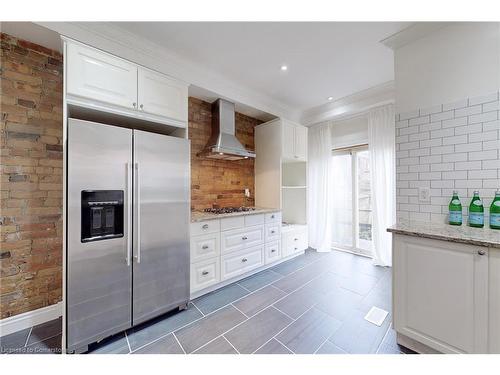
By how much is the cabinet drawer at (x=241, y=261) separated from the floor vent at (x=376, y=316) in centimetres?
135

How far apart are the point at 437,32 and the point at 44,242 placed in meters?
3.86

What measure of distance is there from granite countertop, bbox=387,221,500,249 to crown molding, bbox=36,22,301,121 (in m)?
2.44

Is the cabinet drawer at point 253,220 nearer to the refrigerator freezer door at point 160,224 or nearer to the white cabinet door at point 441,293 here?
the refrigerator freezer door at point 160,224

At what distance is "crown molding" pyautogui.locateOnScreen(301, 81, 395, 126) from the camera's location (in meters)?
2.86

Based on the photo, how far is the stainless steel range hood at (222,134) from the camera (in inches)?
106

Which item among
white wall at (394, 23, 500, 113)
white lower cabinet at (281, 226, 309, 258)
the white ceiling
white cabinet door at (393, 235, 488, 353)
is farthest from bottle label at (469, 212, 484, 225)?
white lower cabinet at (281, 226, 309, 258)

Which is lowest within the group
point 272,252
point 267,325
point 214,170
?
point 267,325

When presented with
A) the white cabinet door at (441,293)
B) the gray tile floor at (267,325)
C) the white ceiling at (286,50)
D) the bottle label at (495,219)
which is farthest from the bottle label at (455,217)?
the white ceiling at (286,50)

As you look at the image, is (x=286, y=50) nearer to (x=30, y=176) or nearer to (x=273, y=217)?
(x=273, y=217)

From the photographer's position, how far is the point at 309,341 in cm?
158

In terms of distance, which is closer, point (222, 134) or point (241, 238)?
point (241, 238)

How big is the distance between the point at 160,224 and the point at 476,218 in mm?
2496

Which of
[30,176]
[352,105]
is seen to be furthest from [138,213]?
[352,105]

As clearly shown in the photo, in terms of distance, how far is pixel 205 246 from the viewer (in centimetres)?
224
